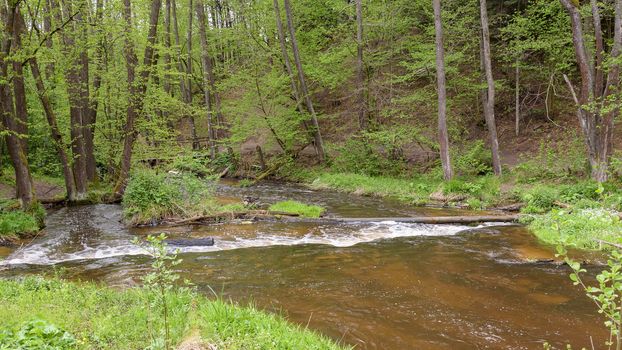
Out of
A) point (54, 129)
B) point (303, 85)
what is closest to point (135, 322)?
point (54, 129)

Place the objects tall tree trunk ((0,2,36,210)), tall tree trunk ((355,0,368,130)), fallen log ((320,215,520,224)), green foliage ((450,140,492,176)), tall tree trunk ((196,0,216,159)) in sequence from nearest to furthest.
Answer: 1. tall tree trunk ((0,2,36,210))
2. fallen log ((320,215,520,224))
3. green foliage ((450,140,492,176))
4. tall tree trunk ((355,0,368,130))
5. tall tree trunk ((196,0,216,159))

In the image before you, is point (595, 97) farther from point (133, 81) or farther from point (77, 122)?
point (77, 122)

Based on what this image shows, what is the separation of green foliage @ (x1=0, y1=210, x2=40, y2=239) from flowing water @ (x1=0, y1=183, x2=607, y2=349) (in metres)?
0.44

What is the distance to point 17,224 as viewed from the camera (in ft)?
37.2

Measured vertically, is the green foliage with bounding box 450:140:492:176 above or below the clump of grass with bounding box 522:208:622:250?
above

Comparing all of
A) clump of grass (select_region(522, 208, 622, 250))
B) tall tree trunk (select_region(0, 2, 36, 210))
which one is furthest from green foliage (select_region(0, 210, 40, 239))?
clump of grass (select_region(522, 208, 622, 250))

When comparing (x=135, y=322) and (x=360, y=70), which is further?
(x=360, y=70)

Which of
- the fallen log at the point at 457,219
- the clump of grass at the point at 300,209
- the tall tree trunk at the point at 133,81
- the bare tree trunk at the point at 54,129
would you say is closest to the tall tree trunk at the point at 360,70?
the clump of grass at the point at 300,209

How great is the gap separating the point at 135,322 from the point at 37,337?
948 millimetres

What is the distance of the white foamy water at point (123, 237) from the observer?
984cm

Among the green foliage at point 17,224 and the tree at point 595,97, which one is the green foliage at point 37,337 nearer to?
the green foliage at point 17,224

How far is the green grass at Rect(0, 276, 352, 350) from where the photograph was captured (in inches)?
164

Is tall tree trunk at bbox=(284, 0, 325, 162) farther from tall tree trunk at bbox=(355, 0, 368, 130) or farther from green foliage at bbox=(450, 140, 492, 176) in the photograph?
green foliage at bbox=(450, 140, 492, 176)

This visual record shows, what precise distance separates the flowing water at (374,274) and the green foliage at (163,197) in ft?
2.26
